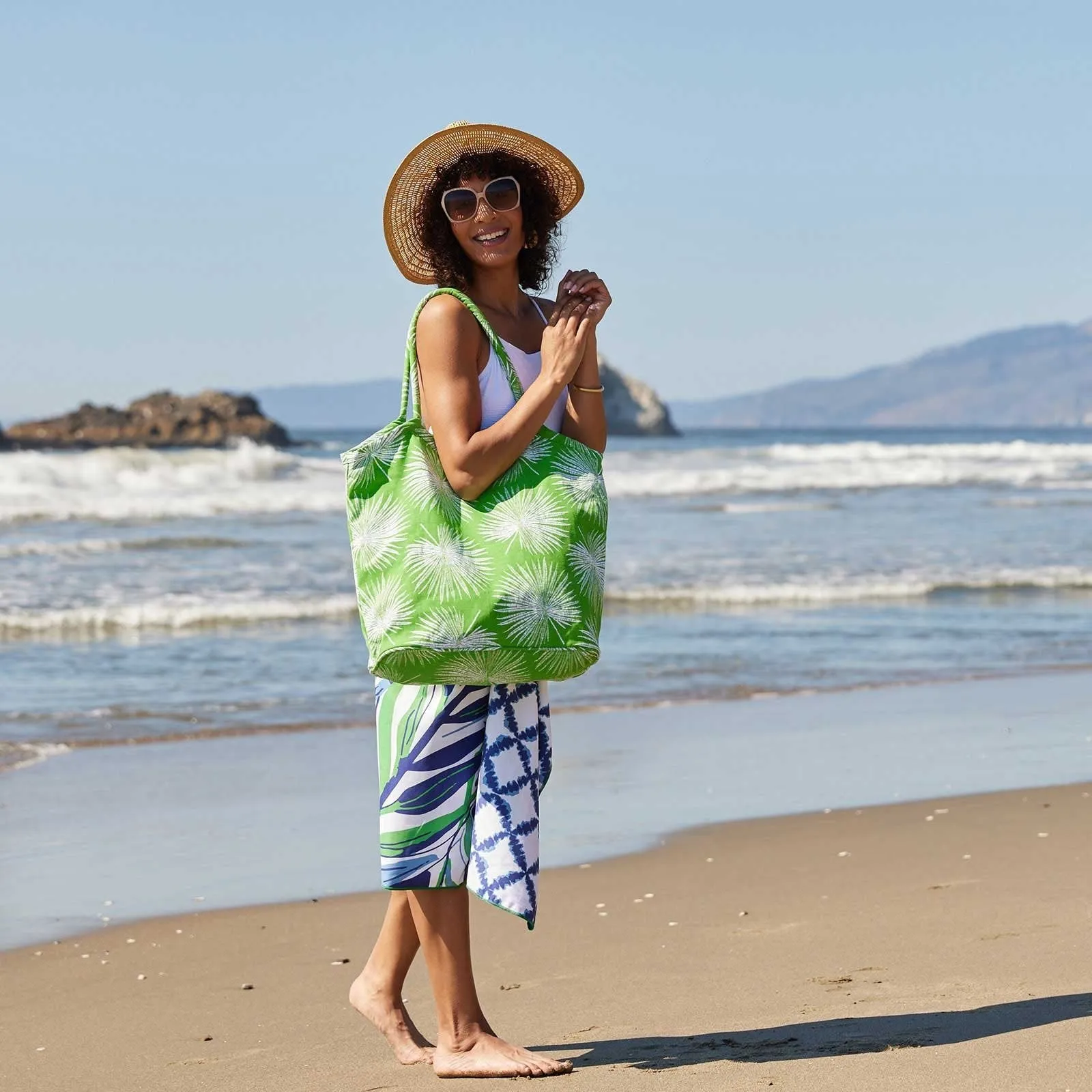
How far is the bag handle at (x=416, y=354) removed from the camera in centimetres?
292

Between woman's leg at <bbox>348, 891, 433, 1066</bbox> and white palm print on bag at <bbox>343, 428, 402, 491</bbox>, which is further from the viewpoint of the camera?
woman's leg at <bbox>348, 891, 433, 1066</bbox>

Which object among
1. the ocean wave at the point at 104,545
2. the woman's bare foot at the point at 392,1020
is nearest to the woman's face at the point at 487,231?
the woman's bare foot at the point at 392,1020

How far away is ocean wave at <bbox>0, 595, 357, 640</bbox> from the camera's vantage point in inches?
428

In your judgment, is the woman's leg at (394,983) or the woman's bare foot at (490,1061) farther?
the woman's leg at (394,983)

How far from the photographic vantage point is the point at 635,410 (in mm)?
115438

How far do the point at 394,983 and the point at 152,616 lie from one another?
833 cm

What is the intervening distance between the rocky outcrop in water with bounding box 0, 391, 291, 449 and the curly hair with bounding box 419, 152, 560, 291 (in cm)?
5898

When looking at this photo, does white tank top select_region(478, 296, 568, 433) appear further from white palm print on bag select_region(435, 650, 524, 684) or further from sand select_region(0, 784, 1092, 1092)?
sand select_region(0, 784, 1092, 1092)

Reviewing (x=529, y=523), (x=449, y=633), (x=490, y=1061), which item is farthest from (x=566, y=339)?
(x=490, y=1061)

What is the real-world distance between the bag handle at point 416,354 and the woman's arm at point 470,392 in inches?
0.5

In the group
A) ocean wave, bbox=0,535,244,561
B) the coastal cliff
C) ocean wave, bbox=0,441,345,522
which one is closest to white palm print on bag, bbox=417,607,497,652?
ocean wave, bbox=0,535,244,561

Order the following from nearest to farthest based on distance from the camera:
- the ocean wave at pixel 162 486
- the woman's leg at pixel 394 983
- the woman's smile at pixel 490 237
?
the woman's smile at pixel 490 237 < the woman's leg at pixel 394 983 < the ocean wave at pixel 162 486

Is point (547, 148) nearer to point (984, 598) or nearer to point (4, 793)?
point (4, 793)

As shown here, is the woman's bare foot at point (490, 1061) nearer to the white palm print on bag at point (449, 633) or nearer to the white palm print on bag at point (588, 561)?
the white palm print on bag at point (449, 633)
